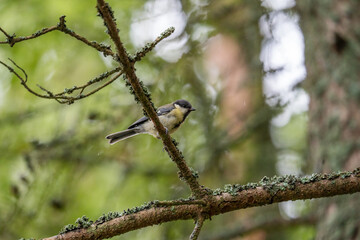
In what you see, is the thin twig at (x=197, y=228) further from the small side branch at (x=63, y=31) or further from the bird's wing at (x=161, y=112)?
the bird's wing at (x=161, y=112)

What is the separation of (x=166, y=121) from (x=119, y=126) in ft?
2.28

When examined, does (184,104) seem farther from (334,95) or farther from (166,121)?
(334,95)

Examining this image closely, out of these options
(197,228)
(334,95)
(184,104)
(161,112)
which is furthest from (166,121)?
(197,228)

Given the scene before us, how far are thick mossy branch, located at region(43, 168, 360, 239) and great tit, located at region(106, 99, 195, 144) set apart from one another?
2.27 meters

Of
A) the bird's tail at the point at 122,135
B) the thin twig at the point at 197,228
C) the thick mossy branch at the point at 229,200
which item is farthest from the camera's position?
the bird's tail at the point at 122,135

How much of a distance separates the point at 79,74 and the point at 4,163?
215 cm

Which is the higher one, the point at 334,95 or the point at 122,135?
the point at 122,135

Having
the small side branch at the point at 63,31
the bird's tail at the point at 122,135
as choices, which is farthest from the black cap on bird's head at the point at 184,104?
the small side branch at the point at 63,31

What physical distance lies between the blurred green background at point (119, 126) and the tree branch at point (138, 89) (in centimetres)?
185

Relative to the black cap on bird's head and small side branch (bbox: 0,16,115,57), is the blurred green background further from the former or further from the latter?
small side branch (bbox: 0,16,115,57)

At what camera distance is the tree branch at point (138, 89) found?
1.76 meters

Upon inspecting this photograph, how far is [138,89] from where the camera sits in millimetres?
2002

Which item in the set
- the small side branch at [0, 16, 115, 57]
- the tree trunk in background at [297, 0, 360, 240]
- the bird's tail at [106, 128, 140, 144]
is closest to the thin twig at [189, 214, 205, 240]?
the small side branch at [0, 16, 115, 57]

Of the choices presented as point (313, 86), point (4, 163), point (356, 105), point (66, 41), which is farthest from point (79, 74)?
point (356, 105)
